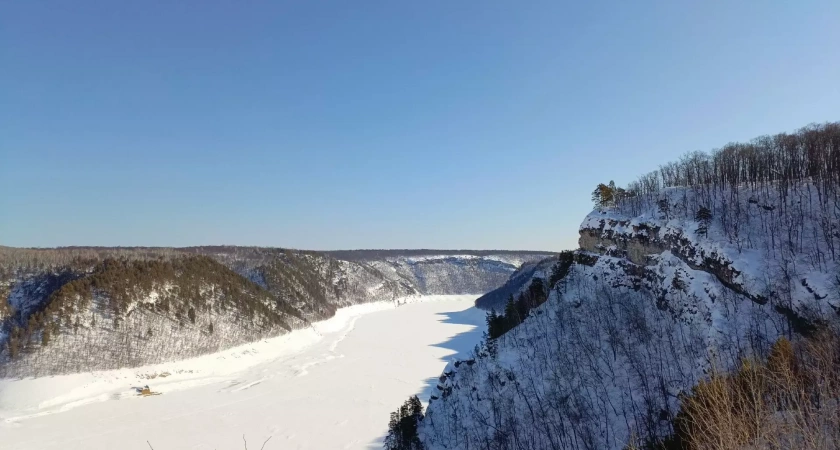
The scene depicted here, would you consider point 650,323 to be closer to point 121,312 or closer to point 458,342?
point 458,342

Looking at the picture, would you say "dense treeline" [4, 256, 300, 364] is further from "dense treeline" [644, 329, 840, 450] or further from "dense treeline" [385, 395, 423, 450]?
"dense treeline" [644, 329, 840, 450]

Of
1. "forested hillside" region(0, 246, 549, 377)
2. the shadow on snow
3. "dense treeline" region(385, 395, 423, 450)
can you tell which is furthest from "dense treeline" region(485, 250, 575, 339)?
"forested hillside" region(0, 246, 549, 377)

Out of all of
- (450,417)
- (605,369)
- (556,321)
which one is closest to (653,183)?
(556,321)

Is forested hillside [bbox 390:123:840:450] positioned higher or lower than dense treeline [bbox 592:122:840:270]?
lower

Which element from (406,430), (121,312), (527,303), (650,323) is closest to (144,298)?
(121,312)

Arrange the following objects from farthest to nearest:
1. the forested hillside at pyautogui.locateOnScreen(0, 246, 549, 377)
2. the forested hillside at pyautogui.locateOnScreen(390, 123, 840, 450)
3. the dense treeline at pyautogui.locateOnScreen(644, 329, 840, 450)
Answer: the forested hillside at pyautogui.locateOnScreen(0, 246, 549, 377), the forested hillside at pyautogui.locateOnScreen(390, 123, 840, 450), the dense treeline at pyautogui.locateOnScreen(644, 329, 840, 450)
